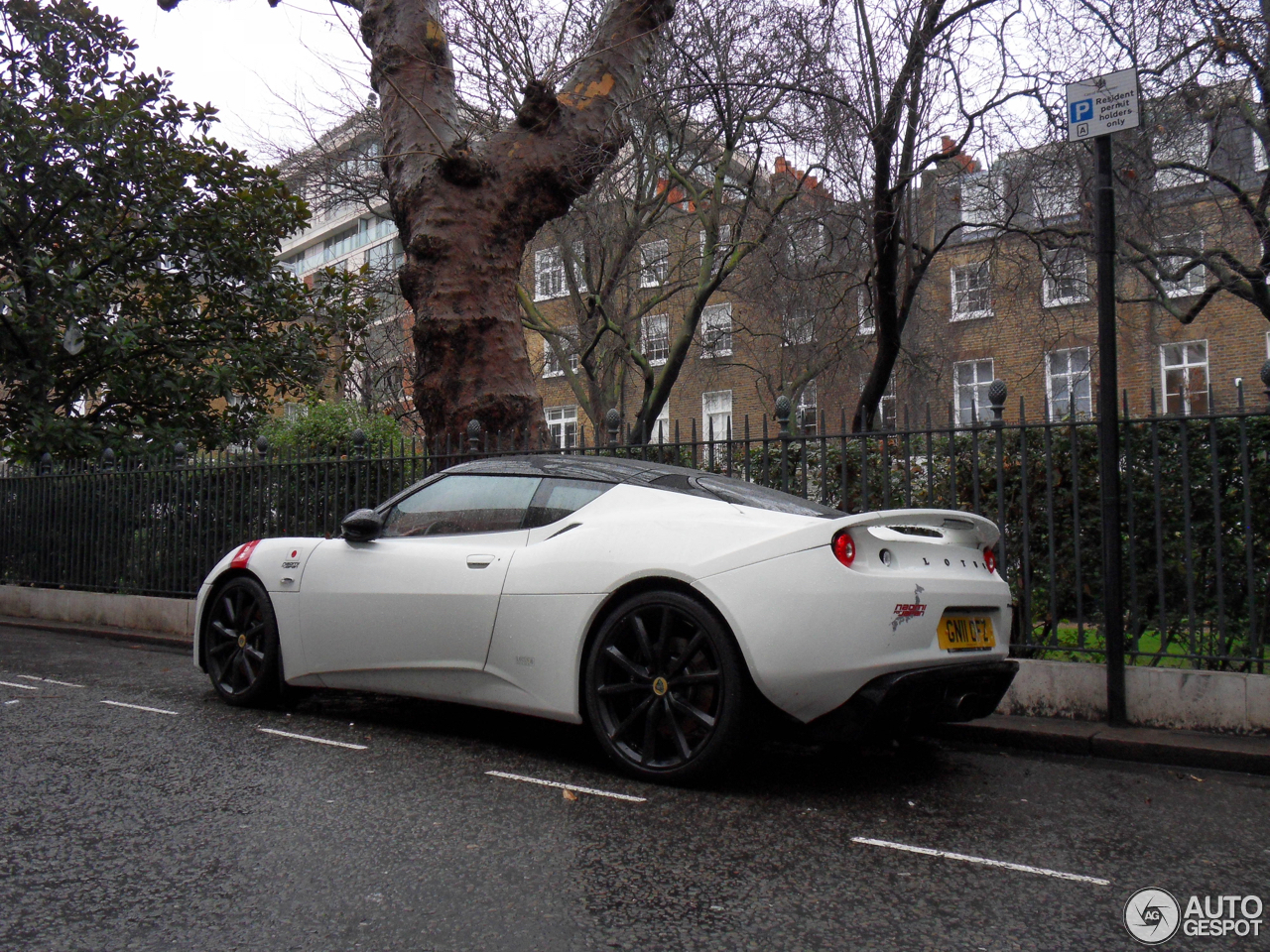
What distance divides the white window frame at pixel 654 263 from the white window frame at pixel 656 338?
1295mm

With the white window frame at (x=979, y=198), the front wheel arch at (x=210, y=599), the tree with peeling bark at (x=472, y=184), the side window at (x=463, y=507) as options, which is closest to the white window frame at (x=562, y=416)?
the white window frame at (x=979, y=198)

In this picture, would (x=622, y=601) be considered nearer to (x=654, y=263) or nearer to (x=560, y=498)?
(x=560, y=498)

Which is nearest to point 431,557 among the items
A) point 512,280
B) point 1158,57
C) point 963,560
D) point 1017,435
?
point 963,560

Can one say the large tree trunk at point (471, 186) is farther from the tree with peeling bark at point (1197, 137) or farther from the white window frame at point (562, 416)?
the white window frame at point (562, 416)

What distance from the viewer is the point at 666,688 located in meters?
4.30

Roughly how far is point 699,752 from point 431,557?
70.0 inches

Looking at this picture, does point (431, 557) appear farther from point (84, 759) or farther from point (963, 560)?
point (963, 560)

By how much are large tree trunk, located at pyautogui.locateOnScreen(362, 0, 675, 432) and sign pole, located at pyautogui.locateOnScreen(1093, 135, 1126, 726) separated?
A: 5.26m

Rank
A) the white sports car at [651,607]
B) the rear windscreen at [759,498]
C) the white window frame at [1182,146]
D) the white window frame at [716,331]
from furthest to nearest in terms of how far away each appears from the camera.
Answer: the white window frame at [716,331] < the white window frame at [1182,146] < the rear windscreen at [759,498] < the white sports car at [651,607]

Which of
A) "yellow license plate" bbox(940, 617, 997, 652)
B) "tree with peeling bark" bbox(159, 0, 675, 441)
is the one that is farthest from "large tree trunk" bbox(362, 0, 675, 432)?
"yellow license plate" bbox(940, 617, 997, 652)

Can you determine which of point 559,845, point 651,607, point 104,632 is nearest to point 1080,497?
point 651,607

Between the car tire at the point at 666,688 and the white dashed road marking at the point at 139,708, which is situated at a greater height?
the car tire at the point at 666,688

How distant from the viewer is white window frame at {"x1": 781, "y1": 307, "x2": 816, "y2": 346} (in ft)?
71.9

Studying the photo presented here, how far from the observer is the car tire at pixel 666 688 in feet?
13.6
